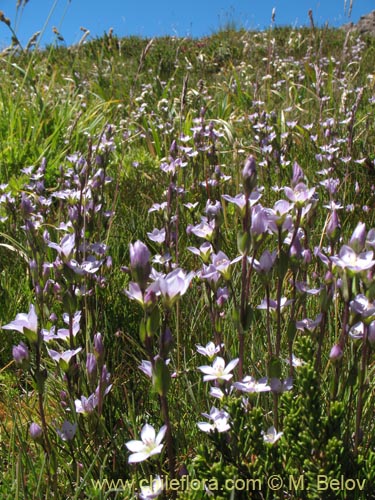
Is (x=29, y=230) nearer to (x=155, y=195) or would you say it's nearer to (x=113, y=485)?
(x=113, y=485)

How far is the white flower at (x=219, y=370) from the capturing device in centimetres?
116

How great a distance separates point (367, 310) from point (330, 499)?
37 cm

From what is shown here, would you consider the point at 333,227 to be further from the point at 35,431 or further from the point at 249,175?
the point at 35,431

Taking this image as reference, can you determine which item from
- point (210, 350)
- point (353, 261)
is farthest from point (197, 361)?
point (353, 261)

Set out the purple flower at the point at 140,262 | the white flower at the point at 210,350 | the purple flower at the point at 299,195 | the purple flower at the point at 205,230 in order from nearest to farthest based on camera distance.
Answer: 1. the purple flower at the point at 140,262
2. the purple flower at the point at 299,195
3. the white flower at the point at 210,350
4. the purple flower at the point at 205,230

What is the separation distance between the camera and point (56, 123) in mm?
4512

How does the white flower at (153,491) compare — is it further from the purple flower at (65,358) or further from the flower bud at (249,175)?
the flower bud at (249,175)

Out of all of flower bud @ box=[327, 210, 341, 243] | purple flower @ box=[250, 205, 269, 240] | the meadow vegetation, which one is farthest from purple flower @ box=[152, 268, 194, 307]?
flower bud @ box=[327, 210, 341, 243]

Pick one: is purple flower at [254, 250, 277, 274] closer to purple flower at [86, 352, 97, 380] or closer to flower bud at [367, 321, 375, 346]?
flower bud at [367, 321, 375, 346]

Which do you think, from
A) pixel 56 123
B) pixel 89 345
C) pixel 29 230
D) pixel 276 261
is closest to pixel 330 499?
pixel 276 261

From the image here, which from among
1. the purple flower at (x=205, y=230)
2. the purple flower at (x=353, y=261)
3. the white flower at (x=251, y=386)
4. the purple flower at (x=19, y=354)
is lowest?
the white flower at (x=251, y=386)

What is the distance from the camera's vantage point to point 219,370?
1.21 m

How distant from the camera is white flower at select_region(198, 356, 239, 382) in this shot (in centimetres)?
116

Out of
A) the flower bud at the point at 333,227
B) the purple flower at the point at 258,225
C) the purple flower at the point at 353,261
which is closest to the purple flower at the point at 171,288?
the purple flower at the point at 258,225
